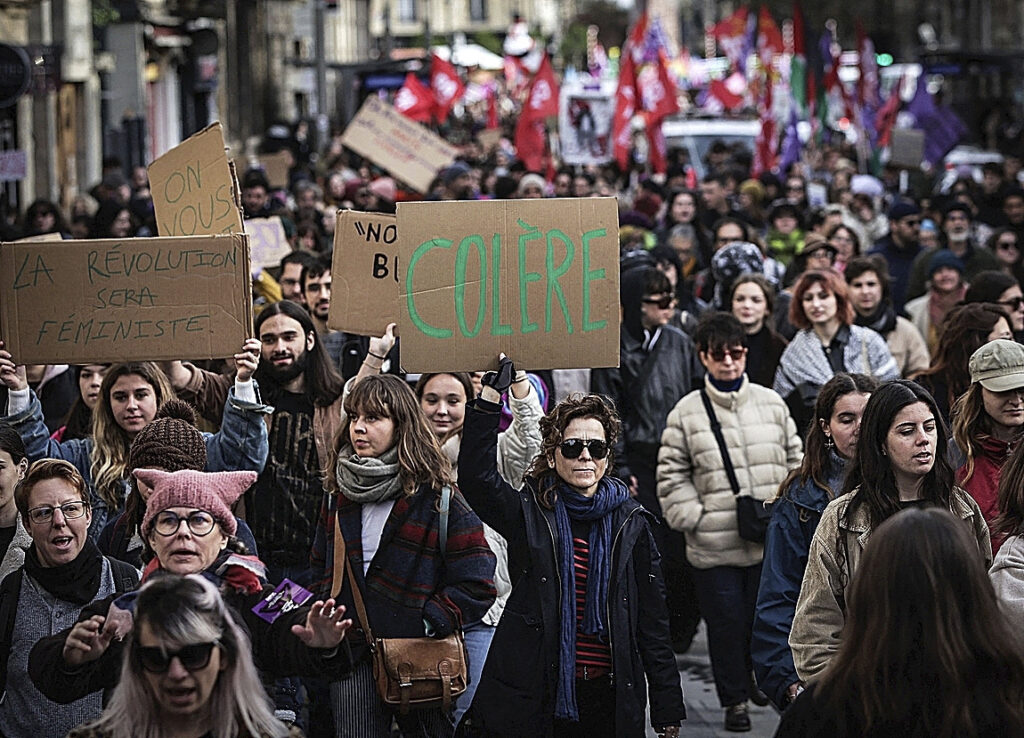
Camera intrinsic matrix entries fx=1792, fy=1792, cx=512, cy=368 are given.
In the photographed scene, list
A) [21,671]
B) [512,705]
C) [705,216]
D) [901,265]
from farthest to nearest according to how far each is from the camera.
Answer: [705,216] < [901,265] < [512,705] < [21,671]

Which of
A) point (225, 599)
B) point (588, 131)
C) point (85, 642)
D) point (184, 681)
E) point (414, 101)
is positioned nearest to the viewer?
point (184, 681)

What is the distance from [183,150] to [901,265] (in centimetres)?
697

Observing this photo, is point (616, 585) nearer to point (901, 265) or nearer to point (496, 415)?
point (496, 415)

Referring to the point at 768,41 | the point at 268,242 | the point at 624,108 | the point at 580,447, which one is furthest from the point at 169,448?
A: the point at 768,41

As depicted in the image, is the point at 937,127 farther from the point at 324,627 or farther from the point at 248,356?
the point at 324,627

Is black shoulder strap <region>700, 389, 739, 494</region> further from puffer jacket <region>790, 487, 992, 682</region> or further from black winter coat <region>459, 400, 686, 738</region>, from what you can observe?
puffer jacket <region>790, 487, 992, 682</region>

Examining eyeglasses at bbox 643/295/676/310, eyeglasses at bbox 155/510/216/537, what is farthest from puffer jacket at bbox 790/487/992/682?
eyeglasses at bbox 643/295/676/310

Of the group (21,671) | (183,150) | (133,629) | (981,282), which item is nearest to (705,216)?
(981,282)

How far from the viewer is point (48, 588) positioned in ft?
15.1

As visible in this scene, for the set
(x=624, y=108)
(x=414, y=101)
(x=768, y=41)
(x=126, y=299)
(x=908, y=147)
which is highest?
(x=768, y=41)

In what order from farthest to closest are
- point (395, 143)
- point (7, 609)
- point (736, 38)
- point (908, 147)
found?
1. point (736, 38)
2. point (908, 147)
3. point (395, 143)
4. point (7, 609)

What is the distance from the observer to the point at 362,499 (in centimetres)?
518

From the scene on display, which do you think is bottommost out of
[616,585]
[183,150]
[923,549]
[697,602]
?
[697,602]

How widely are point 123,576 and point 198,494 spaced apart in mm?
548
